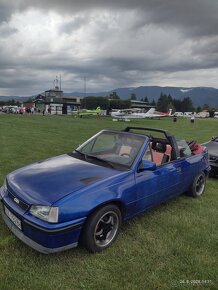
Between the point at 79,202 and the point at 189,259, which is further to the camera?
Result: the point at 189,259

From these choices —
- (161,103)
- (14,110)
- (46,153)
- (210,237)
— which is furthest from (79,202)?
(161,103)

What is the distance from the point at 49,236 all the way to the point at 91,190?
0.75 metres

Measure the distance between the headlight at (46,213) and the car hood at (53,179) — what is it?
0.20 ft

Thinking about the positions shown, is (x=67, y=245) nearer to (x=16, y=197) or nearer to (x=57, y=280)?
(x=57, y=280)

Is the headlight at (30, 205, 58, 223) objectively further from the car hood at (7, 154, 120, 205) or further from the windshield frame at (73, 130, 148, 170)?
the windshield frame at (73, 130, 148, 170)

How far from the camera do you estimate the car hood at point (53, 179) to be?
344 centimetres

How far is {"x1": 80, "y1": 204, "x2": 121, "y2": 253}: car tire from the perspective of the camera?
11.4 feet

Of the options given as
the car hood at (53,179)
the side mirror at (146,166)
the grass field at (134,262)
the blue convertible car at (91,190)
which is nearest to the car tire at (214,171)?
the blue convertible car at (91,190)

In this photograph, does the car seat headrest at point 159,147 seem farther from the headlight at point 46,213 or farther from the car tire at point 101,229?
the headlight at point 46,213

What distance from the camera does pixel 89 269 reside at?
3320mm

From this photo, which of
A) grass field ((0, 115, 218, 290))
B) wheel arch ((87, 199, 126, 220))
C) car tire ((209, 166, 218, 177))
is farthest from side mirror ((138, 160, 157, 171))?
car tire ((209, 166, 218, 177))

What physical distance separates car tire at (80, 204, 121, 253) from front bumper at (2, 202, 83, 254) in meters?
0.15

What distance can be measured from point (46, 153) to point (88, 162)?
6177mm

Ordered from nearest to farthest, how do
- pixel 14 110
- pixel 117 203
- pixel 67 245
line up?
pixel 67 245, pixel 117 203, pixel 14 110
